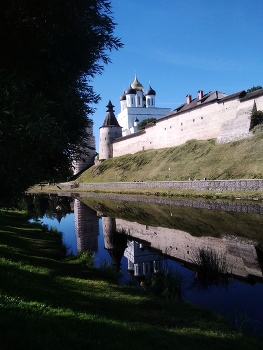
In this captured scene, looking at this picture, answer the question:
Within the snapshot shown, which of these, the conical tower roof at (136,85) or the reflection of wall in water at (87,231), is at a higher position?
the conical tower roof at (136,85)

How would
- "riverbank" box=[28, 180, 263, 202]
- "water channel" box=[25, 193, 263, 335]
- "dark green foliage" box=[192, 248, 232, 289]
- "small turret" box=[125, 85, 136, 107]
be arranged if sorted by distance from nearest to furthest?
"water channel" box=[25, 193, 263, 335] → "dark green foliage" box=[192, 248, 232, 289] → "riverbank" box=[28, 180, 263, 202] → "small turret" box=[125, 85, 136, 107]

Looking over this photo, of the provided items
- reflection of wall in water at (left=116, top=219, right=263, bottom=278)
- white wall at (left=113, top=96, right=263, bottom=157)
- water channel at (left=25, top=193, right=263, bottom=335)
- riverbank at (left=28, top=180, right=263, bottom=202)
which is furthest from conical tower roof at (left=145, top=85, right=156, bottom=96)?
reflection of wall in water at (left=116, top=219, right=263, bottom=278)

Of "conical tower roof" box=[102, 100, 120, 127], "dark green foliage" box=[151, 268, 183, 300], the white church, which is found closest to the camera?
Result: "dark green foliage" box=[151, 268, 183, 300]

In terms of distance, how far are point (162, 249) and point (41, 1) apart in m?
9.44

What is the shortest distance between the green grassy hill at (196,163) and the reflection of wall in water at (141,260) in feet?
47.0

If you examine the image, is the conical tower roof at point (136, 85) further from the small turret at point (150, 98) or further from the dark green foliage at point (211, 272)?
the dark green foliage at point (211, 272)

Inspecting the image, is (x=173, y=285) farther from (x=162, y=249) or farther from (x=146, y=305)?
(x=162, y=249)

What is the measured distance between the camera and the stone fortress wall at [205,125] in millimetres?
34281

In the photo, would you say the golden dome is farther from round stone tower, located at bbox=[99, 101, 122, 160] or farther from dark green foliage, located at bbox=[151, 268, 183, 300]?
dark green foliage, located at bbox=[151, 268, 183, 300]

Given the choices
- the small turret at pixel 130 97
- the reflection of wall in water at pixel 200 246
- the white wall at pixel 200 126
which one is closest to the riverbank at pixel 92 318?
the reflection of wall in water at pixel 200 246

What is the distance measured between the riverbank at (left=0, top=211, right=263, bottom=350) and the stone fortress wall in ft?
97.6

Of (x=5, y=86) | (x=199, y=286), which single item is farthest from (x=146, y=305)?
(x=5, y=86)

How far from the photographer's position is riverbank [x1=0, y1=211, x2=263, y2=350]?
13.1 ft

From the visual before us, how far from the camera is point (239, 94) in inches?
1417
